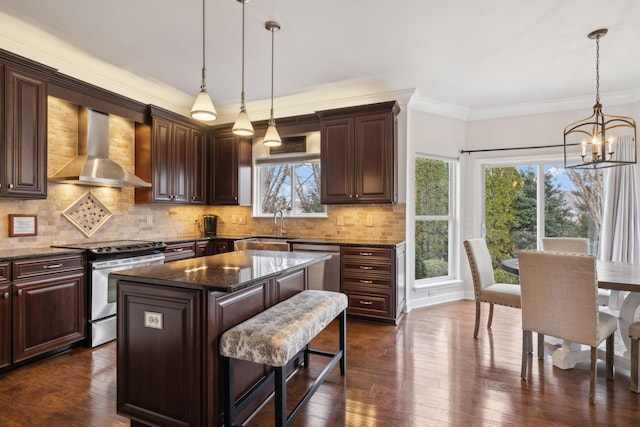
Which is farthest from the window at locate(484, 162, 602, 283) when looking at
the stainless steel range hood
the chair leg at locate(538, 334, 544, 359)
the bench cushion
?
the stainless steel range hood

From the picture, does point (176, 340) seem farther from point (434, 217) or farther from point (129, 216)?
point (434, 217)

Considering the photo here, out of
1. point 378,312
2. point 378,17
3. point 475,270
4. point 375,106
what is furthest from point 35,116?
point 475,270

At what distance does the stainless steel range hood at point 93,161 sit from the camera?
3439 mm

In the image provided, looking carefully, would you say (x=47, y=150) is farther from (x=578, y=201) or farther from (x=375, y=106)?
(x=578, y=201)

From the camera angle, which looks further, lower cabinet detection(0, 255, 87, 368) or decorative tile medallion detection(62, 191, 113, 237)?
decorative tile medallion detection(62, 191, 113, 237)

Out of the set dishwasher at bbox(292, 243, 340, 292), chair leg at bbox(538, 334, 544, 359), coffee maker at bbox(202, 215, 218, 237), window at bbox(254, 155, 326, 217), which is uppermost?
window at bbox(254, 155, 326, 217)

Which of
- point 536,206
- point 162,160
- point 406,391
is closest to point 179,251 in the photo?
point 162,160

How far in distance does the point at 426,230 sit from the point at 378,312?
166 centimetres

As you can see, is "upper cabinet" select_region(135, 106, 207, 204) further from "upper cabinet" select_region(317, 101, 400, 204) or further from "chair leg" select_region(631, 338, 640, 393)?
"chair leg" select_region(631, 338, 640, 393)

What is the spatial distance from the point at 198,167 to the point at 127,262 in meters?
2.07

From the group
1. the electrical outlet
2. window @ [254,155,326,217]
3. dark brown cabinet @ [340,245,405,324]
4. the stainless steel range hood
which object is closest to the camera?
the stainless steel range hood

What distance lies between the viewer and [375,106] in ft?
13.6

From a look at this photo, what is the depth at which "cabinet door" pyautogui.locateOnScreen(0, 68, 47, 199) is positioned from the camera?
291cm

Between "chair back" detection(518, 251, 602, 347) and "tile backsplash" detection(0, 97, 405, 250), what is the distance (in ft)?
6.43
